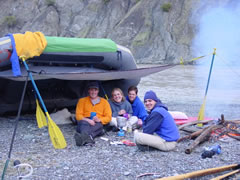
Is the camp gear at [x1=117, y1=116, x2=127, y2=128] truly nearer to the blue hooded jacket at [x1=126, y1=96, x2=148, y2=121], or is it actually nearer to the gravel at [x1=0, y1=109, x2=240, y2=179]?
the gravel at [x1=0, y1=109, x2=240, y2=179]

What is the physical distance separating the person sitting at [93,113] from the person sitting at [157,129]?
3.45 ft

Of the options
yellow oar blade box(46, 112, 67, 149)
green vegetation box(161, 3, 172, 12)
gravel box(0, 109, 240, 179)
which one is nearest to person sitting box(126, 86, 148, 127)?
gravel box(0, 109, 240, 179)

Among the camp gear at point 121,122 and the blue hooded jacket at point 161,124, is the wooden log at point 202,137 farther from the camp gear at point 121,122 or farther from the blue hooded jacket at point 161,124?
the camp gear at point 121,122

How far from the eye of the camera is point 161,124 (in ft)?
14.0

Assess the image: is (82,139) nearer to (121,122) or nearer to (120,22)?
(121,122)

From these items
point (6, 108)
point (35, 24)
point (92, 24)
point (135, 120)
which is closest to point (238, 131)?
point (135, 120)

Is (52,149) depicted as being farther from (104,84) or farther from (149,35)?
(149,35)

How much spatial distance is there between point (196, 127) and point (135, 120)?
1183 millimetres

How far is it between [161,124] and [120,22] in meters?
40.2

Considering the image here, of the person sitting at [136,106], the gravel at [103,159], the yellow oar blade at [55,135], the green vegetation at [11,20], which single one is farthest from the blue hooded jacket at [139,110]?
the green vegetation at [11,20]

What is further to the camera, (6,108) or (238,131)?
(6,108)

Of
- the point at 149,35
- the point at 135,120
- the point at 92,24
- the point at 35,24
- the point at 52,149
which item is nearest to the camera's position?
the point at 52,149

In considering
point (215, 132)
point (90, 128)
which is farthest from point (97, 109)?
point (215, 132)

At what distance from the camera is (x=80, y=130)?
201 inches
